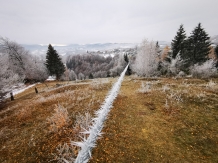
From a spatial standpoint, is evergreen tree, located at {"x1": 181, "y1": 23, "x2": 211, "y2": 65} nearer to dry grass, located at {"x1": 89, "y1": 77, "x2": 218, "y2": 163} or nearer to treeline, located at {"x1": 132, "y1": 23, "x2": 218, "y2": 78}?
treeline, located at {"x1": 132, "y1": 23, "x2": 218, "y2": 78}

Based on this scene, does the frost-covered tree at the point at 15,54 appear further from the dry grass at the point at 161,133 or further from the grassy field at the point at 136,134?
the dry grass at the point at 161,133

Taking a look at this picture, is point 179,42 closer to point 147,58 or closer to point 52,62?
point 147,58

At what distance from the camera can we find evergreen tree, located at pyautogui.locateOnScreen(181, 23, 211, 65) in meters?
31.0

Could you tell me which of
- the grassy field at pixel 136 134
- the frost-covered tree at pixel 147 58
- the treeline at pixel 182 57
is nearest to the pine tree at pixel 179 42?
the treeline at pixel 182 57

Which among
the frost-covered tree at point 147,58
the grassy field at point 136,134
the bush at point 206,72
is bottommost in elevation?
the grassy field at point 136,134

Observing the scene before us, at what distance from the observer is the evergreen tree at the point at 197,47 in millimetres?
31047

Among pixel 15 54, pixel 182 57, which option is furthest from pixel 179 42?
pixel 15 54

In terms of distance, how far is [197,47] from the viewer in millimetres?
31703

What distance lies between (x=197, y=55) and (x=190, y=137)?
3325cm

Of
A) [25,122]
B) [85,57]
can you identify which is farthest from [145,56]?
[85,57]

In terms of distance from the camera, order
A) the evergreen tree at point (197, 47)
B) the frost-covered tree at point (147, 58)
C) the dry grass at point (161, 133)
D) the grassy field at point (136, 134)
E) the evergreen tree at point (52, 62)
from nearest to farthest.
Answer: the dry grass at point (161, 133), the grassy field at point (136, 134), the frost-covered tree at point (147, 58), the evergreen tree at point (197, 47), the evergreen tree at point (52, 62)

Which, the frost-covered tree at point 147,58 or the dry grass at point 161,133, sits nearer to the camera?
the dry grass at point 161,133

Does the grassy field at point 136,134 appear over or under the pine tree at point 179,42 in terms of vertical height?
under

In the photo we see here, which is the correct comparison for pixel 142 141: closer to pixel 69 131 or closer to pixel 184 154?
pixel 184 154
